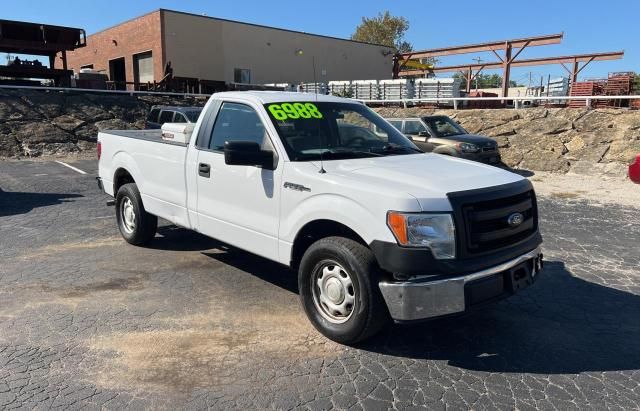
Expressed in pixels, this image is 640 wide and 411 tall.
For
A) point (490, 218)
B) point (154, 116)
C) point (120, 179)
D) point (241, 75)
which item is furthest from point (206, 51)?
point (490, 218)

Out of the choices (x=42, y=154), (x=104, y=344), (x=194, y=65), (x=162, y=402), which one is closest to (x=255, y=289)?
(x=104, y=344)

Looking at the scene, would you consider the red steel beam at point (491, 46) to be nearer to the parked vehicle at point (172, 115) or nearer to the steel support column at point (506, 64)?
the steel support column at point (506, 64)

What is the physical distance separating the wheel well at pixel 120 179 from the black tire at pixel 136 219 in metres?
0.23

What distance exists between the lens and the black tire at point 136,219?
20.9ft

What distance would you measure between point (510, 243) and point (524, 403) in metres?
1.19

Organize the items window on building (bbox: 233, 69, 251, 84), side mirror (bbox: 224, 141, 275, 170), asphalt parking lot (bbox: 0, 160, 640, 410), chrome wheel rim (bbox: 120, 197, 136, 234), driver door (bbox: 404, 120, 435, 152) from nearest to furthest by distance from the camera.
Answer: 1. asphalt parking lot (bbox: 0, 160, 640, 410)
2. side mirror (bbox: 224, 141, 275, 170)
3. chrome wheel rim (bbox: 120, 197, 136, 234)
4. driver door (bbox: 404, 120, 435, 152)
5. window on building (bbox: 233, 69, 251, 84)

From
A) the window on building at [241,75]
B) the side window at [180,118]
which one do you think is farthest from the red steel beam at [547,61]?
the side window at [180,118]

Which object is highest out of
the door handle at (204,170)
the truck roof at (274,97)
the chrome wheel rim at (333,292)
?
the truck roof at (274,97)

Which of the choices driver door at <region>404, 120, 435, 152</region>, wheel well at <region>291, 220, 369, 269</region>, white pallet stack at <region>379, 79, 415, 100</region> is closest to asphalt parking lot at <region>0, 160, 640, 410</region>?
wheel well at <region>291, 220, 369, 269</region>

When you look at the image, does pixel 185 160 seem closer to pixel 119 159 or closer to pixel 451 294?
pixel 119 159

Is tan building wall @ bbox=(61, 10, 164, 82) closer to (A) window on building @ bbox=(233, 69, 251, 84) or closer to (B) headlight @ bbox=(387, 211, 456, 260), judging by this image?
(A) window on building @ bbox=(233, 69, 251, 84)

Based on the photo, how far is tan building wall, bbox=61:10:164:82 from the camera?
3250 cm

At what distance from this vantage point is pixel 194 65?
34.1m

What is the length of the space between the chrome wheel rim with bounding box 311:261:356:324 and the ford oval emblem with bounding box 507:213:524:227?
127 centimetres
